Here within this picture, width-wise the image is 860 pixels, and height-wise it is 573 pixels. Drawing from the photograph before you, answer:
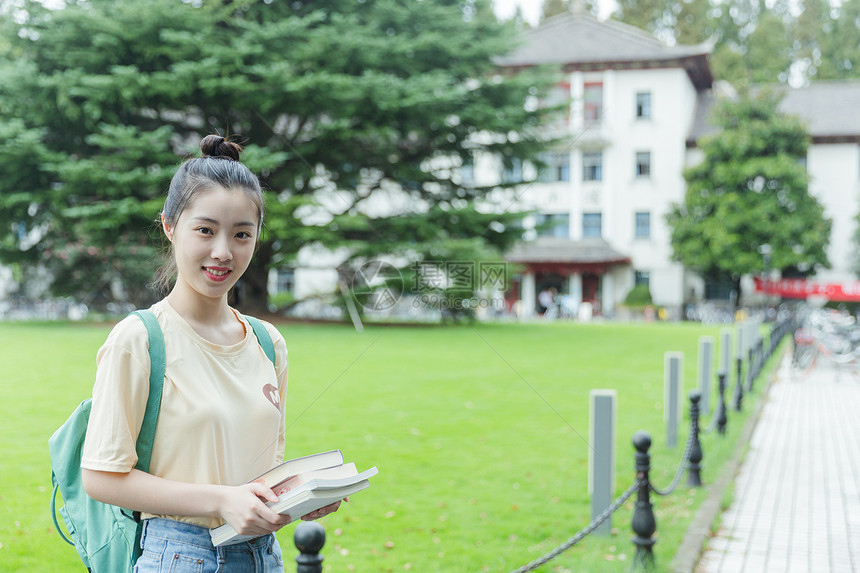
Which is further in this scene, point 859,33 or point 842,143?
point 859,33

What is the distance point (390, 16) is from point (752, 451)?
49.9 ft

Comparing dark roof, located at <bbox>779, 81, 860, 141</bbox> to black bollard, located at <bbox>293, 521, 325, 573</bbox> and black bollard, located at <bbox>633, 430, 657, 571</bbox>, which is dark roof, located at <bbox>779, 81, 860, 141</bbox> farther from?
black bollard, located at <bbox>293, 521, 325, 573</bbox>

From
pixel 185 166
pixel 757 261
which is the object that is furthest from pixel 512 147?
pixel 185 166

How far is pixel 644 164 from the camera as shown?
36656 mm

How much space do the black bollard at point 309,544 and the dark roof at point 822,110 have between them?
124ft

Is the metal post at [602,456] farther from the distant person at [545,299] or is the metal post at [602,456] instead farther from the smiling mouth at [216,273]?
the distant person at [545,299]

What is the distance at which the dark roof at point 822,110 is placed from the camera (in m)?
37.2

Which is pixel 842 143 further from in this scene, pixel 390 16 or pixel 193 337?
pixel 193 337

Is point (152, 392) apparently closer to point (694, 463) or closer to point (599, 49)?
point (694, 463)

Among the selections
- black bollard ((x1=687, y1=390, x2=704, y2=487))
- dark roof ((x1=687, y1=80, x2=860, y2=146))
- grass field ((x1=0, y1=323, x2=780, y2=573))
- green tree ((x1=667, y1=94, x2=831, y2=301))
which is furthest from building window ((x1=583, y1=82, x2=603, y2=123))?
black bollard ((x1=687, y1=390, x2=704, y2=487))

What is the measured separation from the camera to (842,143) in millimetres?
37281

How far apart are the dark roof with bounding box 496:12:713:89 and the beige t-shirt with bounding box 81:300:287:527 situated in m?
32.9

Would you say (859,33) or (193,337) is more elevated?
(859,33)

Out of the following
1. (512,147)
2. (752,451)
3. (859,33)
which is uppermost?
(859,33)
